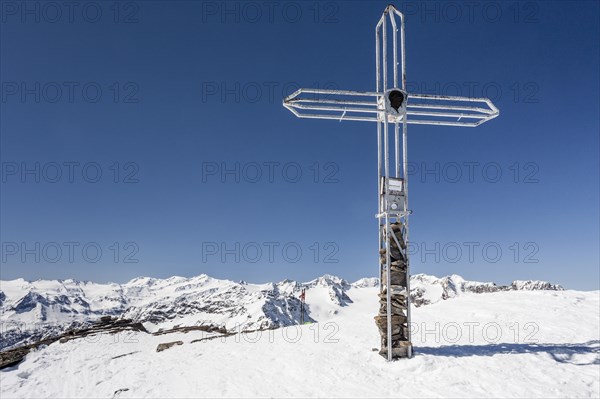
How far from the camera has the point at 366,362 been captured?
13.4 metres

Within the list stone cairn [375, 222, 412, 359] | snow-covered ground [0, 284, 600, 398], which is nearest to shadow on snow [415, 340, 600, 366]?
snow-covered ground [0, 284, 600, 398]

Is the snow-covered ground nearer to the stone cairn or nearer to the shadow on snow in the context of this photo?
the shadow on snow

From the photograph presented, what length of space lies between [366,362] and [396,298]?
2.60 m

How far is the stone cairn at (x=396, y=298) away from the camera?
13656mm

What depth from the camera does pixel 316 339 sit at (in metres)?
18.0

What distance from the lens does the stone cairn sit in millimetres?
13656

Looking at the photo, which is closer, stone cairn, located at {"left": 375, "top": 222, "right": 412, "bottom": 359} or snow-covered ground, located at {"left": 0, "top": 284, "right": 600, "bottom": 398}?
snow-covered ground, located at {"left": 0, "top": 284, "right": 600, "bottom": 398}

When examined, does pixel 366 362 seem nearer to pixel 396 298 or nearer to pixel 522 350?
pixel 396 298

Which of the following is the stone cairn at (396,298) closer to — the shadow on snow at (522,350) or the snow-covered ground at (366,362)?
the snow-covered ground at (366,362)

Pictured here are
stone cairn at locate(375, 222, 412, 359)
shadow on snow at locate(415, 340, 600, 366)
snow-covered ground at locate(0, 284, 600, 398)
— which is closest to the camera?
snow-covered ground at locate(0, 284, 600, 398)

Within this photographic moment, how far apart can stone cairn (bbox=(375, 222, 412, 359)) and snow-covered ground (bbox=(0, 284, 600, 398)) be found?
22.9 inches

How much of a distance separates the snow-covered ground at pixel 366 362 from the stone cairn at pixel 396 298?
0.58 meters

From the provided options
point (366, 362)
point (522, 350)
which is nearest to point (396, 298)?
point (366, 362)

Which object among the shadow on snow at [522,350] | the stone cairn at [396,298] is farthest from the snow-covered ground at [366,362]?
the stone cairn at [396,298]
